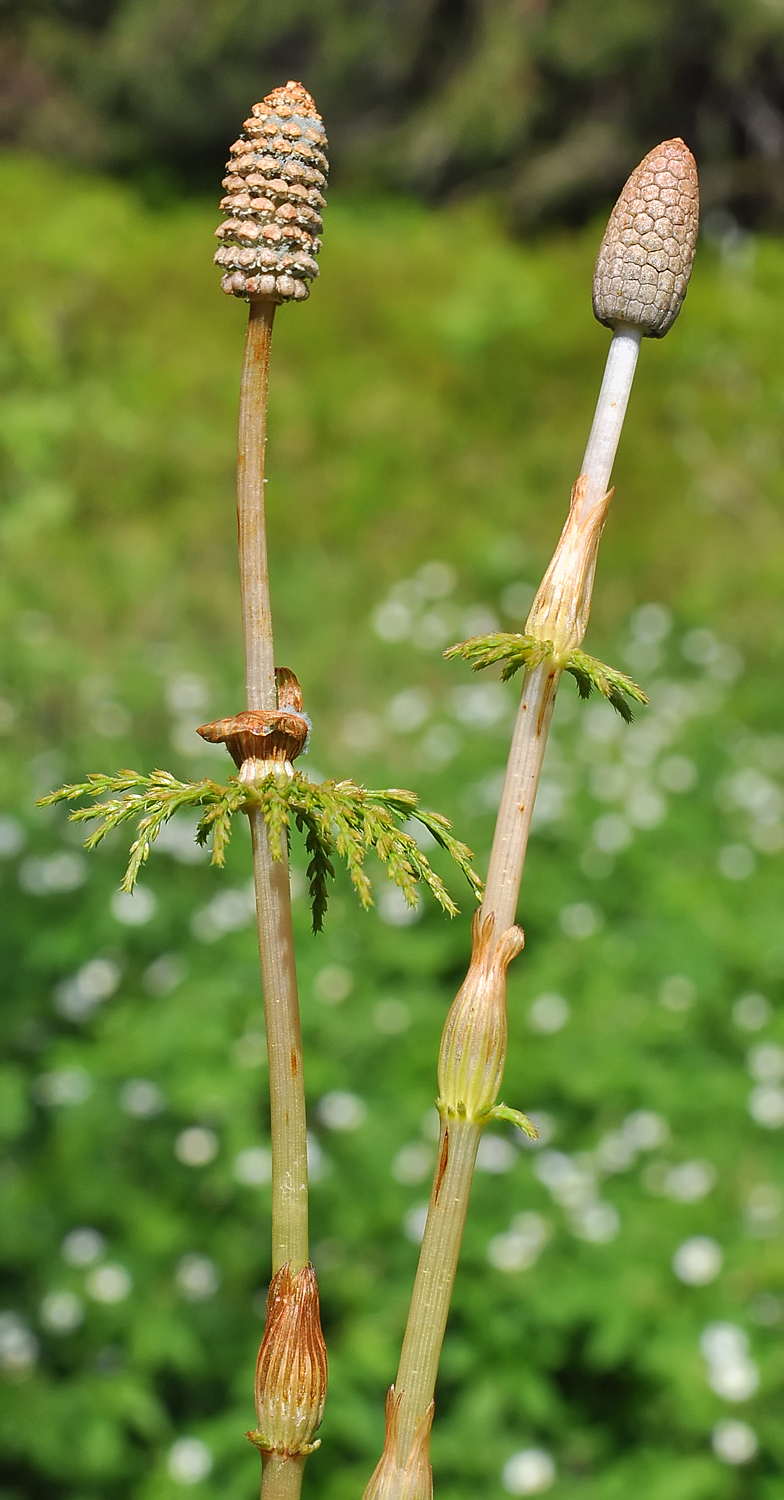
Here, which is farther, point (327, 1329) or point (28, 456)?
point (28, 456)

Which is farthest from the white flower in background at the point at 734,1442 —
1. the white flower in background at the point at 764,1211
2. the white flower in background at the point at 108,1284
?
the white flower in background at the point at 108,1284

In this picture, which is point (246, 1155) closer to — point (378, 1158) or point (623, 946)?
point (378, 1158)

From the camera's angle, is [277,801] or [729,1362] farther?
[729,1362]

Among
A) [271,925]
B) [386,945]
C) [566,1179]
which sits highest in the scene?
[386,945]

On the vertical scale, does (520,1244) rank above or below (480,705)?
below

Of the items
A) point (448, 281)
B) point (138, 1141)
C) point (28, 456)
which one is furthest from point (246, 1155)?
point (448, 281)

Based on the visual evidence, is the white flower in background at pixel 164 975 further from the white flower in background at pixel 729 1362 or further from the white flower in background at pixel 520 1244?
the white flower in background at pixel 729 1362

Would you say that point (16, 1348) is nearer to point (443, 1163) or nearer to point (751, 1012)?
point (751, 1012)

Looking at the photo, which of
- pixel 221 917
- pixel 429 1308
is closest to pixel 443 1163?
pixel 429 1308
